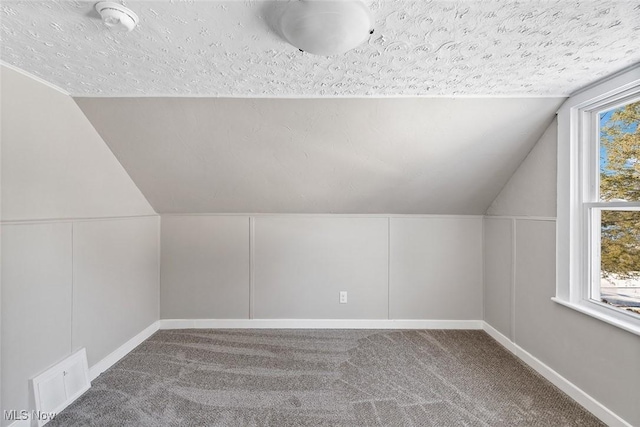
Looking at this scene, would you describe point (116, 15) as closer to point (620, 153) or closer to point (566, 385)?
point (620, 153)

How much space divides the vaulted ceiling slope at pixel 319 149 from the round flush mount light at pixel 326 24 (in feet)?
2.42

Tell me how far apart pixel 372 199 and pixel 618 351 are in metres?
1.89

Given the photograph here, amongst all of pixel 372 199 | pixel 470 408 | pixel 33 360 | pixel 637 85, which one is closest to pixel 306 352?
pixel 470 408

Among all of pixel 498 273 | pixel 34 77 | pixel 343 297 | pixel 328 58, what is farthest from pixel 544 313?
pixel 34 77

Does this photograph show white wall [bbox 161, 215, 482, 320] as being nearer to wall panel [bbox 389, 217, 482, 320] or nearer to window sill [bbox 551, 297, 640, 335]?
wall panel [bbox 389, 217, 482, 320]

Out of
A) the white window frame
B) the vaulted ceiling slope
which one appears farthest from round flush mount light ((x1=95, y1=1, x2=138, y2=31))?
the white window frame

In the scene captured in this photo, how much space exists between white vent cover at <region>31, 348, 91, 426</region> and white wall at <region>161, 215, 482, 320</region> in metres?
1.03

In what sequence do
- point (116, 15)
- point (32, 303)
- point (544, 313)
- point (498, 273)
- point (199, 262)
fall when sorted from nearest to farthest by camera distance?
point (116, 15) → point (32, 303) → point (544, 313) → point (498, 273) → point (199, 262)

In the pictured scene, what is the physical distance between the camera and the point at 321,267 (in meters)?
2.98

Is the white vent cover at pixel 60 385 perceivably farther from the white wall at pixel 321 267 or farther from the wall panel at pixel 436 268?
the wall panel at pixel 436 268

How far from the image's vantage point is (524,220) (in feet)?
7.72

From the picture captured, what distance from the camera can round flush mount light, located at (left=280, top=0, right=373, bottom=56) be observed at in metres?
1.09

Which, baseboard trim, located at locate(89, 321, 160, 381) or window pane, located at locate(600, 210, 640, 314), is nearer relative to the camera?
window pane, located at locate(600, 210, 640, 314)

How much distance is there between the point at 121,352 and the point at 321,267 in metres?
1.86
